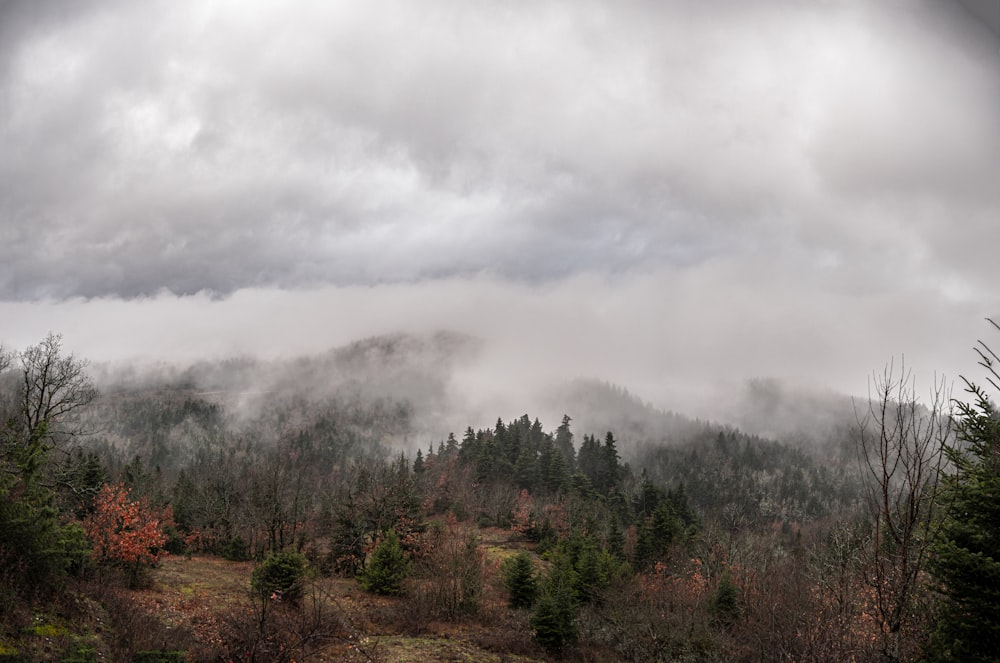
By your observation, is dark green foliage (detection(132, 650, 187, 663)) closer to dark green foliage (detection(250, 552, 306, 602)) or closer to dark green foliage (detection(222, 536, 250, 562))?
dark green foliage (detection(250, 552, 306, 602))

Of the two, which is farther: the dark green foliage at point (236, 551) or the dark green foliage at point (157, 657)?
the dark green foliage at point (236, 551)

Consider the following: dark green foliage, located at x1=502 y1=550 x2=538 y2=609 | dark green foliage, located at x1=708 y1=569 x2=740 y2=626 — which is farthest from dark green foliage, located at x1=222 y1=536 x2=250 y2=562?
dark green foliage, located at x1=708 y1=569 x2=740 y2=626

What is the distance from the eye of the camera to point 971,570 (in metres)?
9.19

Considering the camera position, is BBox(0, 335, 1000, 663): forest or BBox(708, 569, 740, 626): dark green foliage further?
BBox(708, 569, 740, 626): dark green foliage

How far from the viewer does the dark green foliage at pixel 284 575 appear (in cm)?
2455

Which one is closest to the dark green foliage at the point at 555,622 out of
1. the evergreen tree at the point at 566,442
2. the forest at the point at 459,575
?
the forest at the point at 459,575

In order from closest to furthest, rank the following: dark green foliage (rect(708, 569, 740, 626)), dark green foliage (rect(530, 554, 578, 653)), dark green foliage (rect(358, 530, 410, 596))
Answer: dark green foliage (rect(530, 554, 578, 653)) < dark green foliage (rect(708, 569, 740, 626)) < dark green foliage (rect(358, 530, 410, 596))

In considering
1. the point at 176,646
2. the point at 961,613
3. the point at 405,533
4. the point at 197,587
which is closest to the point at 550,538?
the point at 405,533

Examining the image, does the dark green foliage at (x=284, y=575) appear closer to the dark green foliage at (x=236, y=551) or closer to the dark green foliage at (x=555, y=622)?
the dark green foliage at (x=555, y=622)

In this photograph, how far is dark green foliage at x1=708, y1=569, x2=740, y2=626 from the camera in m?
30.6

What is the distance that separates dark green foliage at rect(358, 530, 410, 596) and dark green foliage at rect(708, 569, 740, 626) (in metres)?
20.2

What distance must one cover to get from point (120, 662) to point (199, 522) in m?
49.2

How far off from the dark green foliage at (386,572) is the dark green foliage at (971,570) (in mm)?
31125

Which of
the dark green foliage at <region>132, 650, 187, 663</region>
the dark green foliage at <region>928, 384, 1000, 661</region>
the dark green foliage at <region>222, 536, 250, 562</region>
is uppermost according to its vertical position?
the dark green foliage at <region>928, 384, 1000, 661</region>
